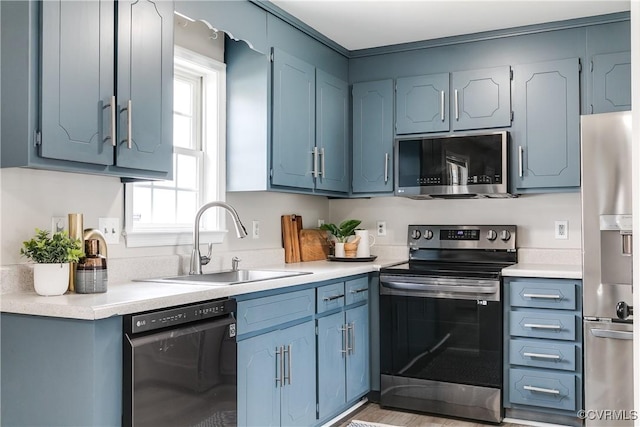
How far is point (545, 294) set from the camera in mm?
3344

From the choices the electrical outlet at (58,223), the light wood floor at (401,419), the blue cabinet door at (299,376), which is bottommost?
the light wood floor at (401,419)

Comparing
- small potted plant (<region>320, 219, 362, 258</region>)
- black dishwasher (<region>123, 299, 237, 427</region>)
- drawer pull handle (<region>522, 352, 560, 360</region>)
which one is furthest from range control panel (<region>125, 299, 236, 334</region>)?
drawer pull handle (<region>522, 352, 560, 360</region>)

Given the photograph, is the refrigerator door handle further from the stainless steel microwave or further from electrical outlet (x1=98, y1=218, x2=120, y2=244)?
electrical outlet (x1=98, y1=218, x2=120, y2=244)

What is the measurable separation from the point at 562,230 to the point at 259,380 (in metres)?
2.27

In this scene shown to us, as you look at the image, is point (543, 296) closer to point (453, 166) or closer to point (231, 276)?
point (453, 166)

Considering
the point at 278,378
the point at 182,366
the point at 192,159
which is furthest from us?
the point at 192,159

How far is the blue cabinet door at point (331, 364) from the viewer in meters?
3.15

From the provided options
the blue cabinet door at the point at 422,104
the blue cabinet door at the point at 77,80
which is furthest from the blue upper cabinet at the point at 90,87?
the blue cabinet door at the point at 422,104

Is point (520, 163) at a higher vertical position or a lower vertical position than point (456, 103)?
lower

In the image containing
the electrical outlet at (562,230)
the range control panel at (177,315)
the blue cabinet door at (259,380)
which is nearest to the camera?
the range control panel at (177,315)

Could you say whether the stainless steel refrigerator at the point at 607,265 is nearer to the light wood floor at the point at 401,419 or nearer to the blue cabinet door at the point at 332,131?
the light wood floor at the point at 401,419

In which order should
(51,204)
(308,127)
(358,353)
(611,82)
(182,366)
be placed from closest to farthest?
1. (182,366)
2. (51,204)
3. (611,82)
4. (358,353)
5. (308,127)

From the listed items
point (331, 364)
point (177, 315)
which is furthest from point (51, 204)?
point (331, 364)
